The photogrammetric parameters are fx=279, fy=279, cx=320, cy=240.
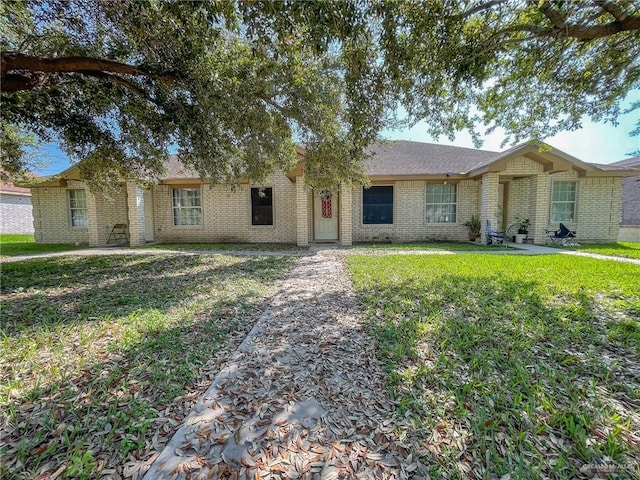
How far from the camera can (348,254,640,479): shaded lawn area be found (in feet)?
5.51

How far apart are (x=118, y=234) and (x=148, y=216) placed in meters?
2.16

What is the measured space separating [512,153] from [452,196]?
2.87 m

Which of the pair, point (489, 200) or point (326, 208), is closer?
point (489, 200)

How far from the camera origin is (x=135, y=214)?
12.3 meters

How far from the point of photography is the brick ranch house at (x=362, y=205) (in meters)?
A: 11.5

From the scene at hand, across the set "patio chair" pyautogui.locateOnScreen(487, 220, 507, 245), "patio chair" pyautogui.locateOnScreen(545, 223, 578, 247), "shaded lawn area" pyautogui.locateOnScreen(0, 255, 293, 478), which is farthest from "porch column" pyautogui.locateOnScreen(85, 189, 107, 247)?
"patio chair" pyautogui.locateOnScreen(545, 223, 578, 247)

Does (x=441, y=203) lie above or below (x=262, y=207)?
above

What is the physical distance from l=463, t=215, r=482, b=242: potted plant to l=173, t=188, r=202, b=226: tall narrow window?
12512 mm

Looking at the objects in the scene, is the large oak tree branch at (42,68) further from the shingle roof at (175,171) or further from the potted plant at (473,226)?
the potted plant at (473,226)

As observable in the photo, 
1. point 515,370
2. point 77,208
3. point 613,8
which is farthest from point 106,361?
point 77,208

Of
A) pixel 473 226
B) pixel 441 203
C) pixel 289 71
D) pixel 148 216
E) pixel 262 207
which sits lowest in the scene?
pixel 473 226

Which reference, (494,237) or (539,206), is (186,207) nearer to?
(494,237)

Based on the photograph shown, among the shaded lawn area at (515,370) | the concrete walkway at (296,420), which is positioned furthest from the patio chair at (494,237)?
the concrete walkway at (296,420)

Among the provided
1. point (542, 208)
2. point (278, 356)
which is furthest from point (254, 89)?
point (542, 208)
